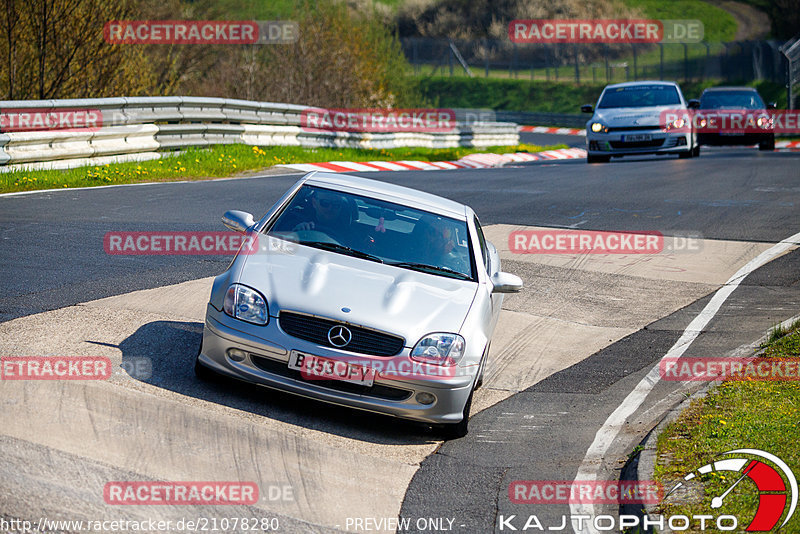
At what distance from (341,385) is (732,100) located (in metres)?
25.2

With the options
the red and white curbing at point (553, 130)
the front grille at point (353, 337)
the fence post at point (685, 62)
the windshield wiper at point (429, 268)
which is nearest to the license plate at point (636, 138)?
the windshield wiper at point (429, 268)

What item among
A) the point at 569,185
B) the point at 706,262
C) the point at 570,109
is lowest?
the point at 570,109

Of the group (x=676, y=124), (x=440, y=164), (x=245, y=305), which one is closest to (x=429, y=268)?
(x=245, y=305)

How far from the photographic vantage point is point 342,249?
7391 millimetres

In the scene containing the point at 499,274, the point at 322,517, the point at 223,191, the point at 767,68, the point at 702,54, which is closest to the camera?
the point at 322,517

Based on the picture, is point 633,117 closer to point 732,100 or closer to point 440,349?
point 732,100

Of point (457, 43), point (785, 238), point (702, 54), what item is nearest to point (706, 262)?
point (785, 238)

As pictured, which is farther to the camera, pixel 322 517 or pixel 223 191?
pixel 223 191

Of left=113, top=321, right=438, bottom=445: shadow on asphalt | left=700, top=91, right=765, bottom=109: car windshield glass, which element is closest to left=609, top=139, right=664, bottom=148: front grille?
left=700, top=91, right=765, bottom=109: car windshield glass

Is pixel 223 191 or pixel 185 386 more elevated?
pixel 185 386

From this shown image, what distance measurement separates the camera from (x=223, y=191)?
51.3 ft

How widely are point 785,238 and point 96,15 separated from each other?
48.2 ft

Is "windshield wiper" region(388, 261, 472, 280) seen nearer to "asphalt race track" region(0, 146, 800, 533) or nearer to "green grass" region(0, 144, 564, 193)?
"asphalt race track" region(0, 146, 800, 533)

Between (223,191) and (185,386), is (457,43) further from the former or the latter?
(185,386)
